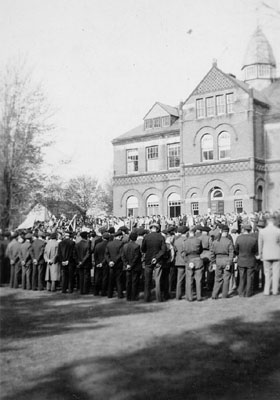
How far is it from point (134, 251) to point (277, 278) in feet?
12.1

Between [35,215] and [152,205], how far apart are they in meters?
10.7

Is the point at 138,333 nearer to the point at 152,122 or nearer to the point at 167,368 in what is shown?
the point at 167,368

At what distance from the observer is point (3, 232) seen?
16.5 meters

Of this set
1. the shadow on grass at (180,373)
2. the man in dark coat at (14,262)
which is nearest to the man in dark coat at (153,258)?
the shadow on grass at (180,373)

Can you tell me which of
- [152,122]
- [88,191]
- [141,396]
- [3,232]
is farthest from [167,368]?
[88,191]

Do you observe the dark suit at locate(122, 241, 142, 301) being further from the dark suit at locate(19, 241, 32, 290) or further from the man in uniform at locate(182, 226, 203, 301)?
the dark suit at locate(19, 241, 32, 290)

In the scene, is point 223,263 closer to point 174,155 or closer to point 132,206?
point 174,155

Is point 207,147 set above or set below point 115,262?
above

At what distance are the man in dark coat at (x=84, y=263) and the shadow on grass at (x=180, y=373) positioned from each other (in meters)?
5.85

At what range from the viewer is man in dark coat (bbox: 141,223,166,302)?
11.9 m

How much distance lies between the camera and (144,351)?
744 centimetres

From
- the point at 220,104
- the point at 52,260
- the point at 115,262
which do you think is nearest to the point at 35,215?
the point at 220,104

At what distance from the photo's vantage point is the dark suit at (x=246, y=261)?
1170 centimetres

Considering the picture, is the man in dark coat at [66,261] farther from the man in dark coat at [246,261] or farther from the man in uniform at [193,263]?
the man in dark coat at [246,261]
